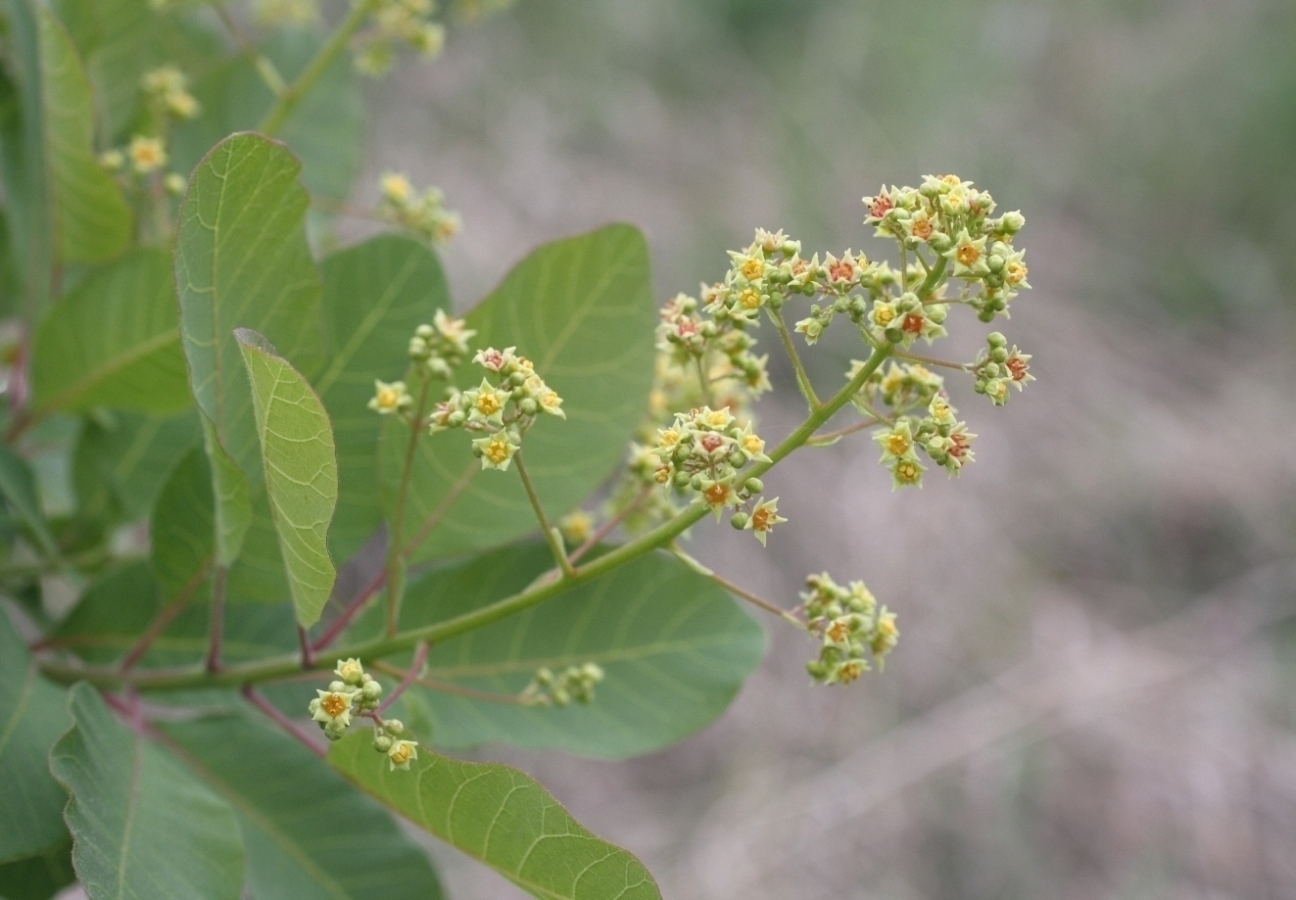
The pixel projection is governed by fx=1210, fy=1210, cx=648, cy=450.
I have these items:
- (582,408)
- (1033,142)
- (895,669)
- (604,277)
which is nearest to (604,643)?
(582,408)

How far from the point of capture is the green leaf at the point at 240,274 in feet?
2.94

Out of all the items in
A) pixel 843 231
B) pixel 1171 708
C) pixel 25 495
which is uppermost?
pixel 843 231

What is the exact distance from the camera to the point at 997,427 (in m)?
5.72

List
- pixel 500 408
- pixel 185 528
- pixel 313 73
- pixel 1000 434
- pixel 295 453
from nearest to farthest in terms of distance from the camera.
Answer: pixel 295 453 < pixel 500 408 < pixel 185 528 < pixel 313 73 < pixel 1000 434

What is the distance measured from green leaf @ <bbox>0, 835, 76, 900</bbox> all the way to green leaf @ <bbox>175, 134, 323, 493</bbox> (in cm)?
38

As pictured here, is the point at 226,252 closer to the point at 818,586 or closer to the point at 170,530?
the point at 170,530

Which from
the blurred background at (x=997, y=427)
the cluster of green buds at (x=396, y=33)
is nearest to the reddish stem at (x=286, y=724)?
the cluster of green buds at (x=396, y=33)

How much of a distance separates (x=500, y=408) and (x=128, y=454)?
650mm

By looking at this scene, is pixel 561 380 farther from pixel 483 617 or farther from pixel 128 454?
pixel 128 454

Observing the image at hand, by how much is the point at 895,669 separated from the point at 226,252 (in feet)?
13.8

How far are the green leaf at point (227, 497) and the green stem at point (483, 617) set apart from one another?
120 mm

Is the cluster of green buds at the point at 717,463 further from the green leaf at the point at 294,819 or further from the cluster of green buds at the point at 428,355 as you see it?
the green leaf at the point at 294,819

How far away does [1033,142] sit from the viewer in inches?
270

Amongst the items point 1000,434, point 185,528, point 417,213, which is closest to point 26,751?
point 185,528
